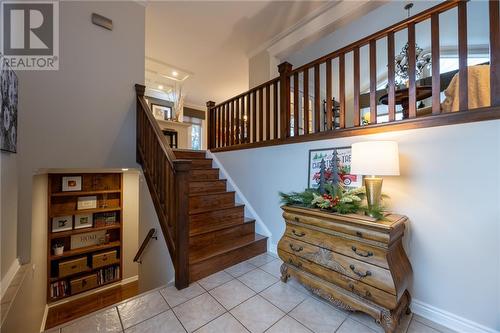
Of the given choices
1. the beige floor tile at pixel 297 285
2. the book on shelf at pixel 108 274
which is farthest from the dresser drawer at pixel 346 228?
the book on shelf at pixel 108 274

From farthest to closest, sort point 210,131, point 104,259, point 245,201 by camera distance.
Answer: point 210,131 < point 104,259 < point 245,201

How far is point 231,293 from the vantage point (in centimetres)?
183

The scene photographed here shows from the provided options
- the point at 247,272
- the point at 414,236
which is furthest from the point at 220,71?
the point at 414,236

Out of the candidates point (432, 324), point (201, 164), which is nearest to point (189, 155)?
point (201, 164)

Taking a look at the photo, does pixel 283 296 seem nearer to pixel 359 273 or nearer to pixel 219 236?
pixel 359 273

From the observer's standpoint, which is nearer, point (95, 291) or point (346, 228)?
point (346, 228)

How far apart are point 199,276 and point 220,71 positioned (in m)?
4.35

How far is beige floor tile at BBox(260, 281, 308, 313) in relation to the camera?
1.68 meters

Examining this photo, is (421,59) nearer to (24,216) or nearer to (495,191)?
(495,191)

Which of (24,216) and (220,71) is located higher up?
(220,71)

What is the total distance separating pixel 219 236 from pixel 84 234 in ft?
9.26

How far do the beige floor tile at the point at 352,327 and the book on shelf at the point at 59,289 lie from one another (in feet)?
13.8

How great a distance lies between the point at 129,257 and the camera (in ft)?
13.3

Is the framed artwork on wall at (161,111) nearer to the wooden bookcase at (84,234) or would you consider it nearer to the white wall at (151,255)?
the wooden bookcase at (84,234)
